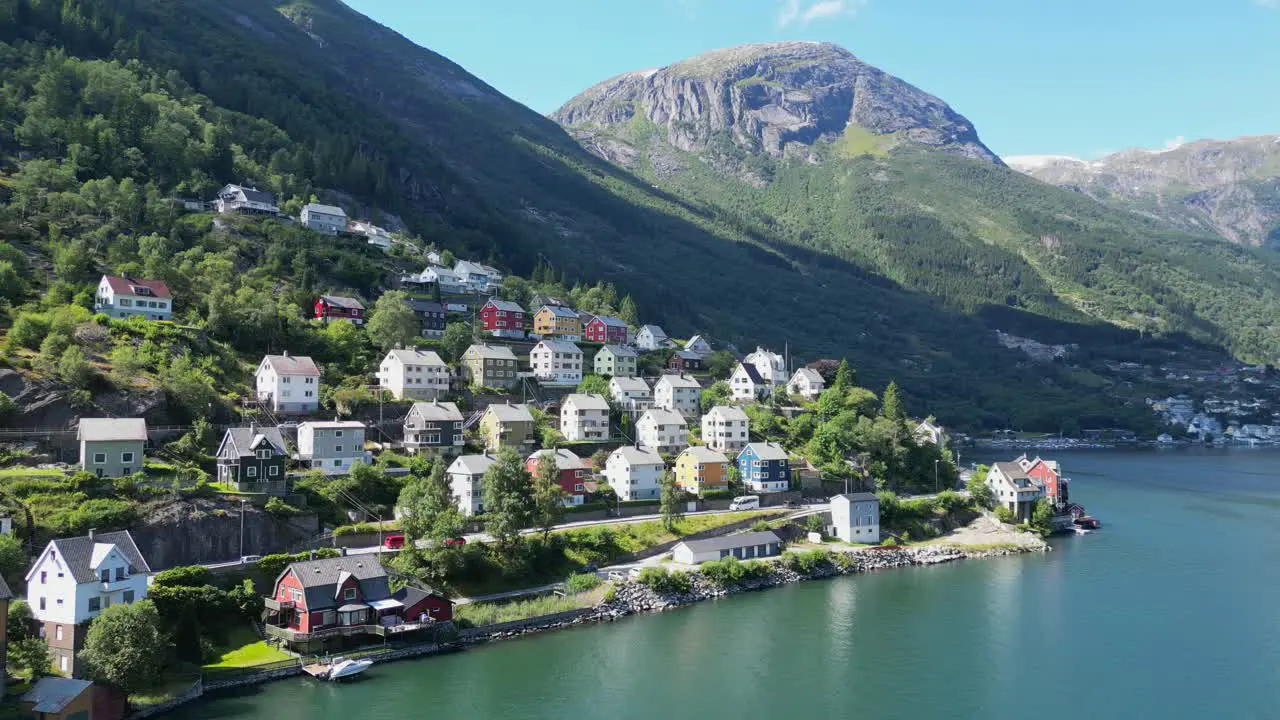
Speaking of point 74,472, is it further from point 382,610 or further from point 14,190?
point 14,190

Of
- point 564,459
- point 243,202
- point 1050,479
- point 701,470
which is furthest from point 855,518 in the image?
point 243,202

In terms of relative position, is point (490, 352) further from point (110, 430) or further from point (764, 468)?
point (110, 430)

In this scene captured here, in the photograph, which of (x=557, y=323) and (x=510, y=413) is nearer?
(x=510, y=413)

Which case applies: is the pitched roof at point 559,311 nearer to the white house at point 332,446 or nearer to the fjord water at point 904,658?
the white house at point 332,446

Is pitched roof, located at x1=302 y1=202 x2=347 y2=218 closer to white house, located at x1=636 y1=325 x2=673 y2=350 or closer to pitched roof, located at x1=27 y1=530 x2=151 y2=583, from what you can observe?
white house, located at x1=636 y1=325 x2=673 y2=350

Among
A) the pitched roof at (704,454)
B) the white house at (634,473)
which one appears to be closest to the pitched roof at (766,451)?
the pitched roof at (704,454)
